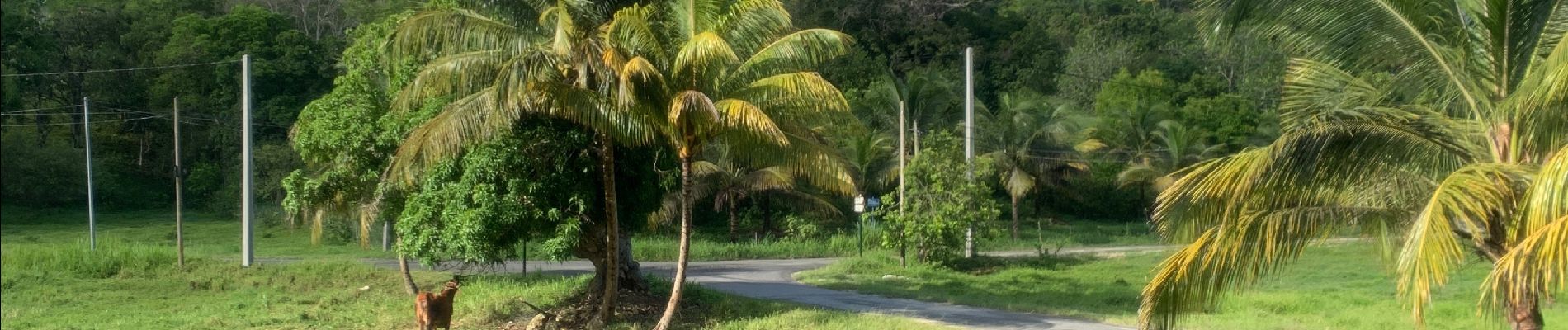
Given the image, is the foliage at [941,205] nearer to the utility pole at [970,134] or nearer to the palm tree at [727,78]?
the utility pole at [970,134]

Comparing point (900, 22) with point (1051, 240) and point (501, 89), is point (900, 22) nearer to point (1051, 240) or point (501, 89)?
point (1051, 240)

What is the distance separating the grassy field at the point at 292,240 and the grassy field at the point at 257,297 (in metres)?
6.27

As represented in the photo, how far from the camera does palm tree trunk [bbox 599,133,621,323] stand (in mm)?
16047

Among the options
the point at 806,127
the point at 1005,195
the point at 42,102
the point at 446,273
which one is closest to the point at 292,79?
the point at 42,102

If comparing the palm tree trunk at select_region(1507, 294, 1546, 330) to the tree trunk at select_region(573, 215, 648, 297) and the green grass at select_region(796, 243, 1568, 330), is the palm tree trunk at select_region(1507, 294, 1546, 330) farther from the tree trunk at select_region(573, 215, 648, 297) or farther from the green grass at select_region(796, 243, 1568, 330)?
the tree trunk at select_region(573, 215, 648, 297)

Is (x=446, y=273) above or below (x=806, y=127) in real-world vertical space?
below

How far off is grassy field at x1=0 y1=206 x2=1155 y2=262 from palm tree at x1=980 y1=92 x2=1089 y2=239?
2.36 meters

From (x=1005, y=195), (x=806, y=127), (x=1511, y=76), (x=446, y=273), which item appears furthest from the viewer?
(x=1005, y=195)

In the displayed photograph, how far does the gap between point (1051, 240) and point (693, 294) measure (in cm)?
3023

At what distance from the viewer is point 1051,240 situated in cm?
4625

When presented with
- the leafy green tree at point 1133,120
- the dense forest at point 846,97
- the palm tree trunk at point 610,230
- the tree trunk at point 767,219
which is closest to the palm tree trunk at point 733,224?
the dense forest at point 846,97

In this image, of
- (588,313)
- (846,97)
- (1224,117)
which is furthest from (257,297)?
(1224,117)

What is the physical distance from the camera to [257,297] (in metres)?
22.0

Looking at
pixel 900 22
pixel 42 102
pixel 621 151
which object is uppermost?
pixel 900 22
